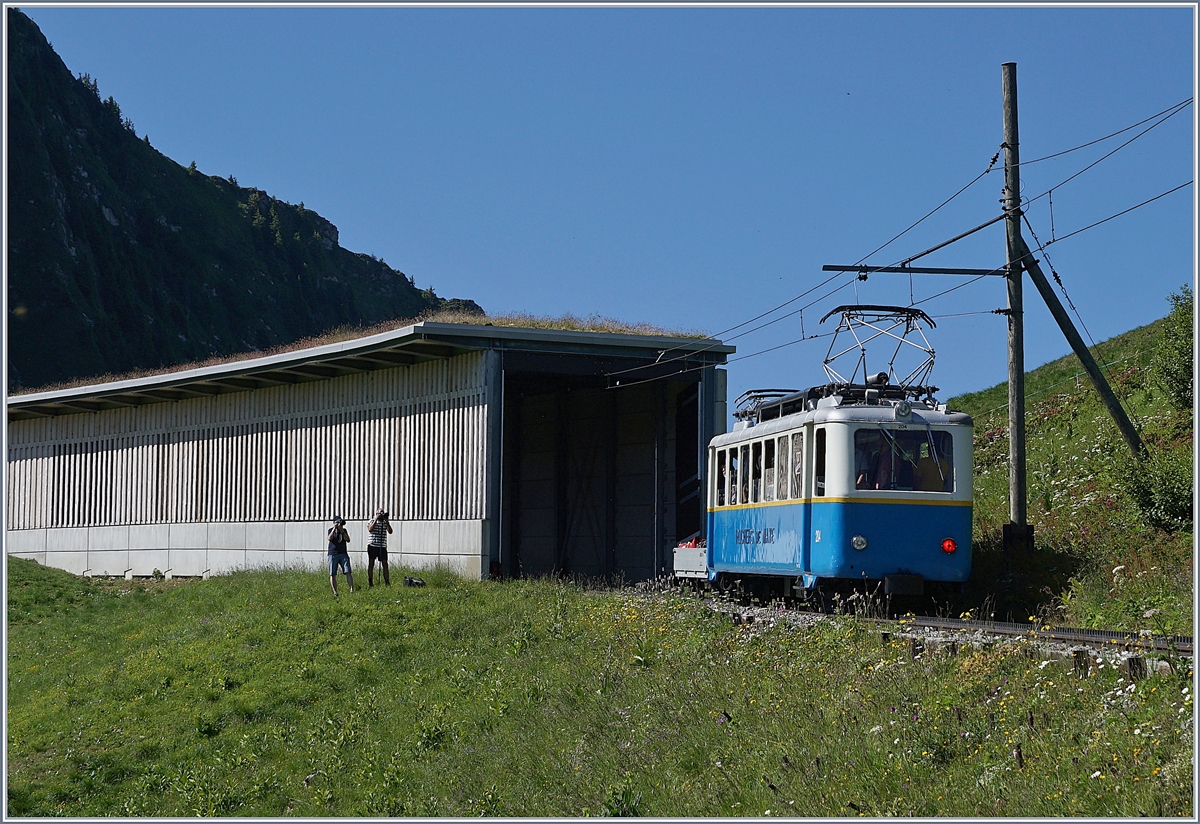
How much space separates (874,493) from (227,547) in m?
19.5

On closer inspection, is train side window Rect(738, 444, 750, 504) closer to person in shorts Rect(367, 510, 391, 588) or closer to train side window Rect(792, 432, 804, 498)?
train side window Rect(792, 432, 804, 498)

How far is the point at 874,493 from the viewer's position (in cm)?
1634

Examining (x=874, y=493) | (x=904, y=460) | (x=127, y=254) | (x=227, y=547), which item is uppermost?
(x=127, y=254)

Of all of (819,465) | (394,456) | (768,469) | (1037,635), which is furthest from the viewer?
(394,456)

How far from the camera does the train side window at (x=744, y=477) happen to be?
763 inches

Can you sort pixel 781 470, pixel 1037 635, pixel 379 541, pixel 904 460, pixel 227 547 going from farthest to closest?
pixel 227 547 → pixel 379 541 → pixel 781 470 → pixel 904 460 → pixel 1037 635

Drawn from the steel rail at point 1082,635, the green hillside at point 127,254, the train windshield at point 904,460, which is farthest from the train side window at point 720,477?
the green hillside at point 127,254

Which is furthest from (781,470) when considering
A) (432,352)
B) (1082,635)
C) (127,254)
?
(127,254)

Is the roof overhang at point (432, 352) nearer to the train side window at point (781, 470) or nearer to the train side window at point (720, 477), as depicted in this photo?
the train side window at point (720, 477)

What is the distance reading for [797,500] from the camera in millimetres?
17188

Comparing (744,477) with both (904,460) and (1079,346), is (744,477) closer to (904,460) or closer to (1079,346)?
(904,460)

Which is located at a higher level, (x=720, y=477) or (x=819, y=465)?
(x=819, y=465)

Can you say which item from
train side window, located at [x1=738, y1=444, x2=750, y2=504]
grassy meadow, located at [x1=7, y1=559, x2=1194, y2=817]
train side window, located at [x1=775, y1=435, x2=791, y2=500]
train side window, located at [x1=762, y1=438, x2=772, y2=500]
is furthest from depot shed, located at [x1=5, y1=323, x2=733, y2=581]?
train side window, located at [x1=775, y1=435, x2=791, y2=500]

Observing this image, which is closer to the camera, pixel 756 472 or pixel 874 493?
pixel 874 493
